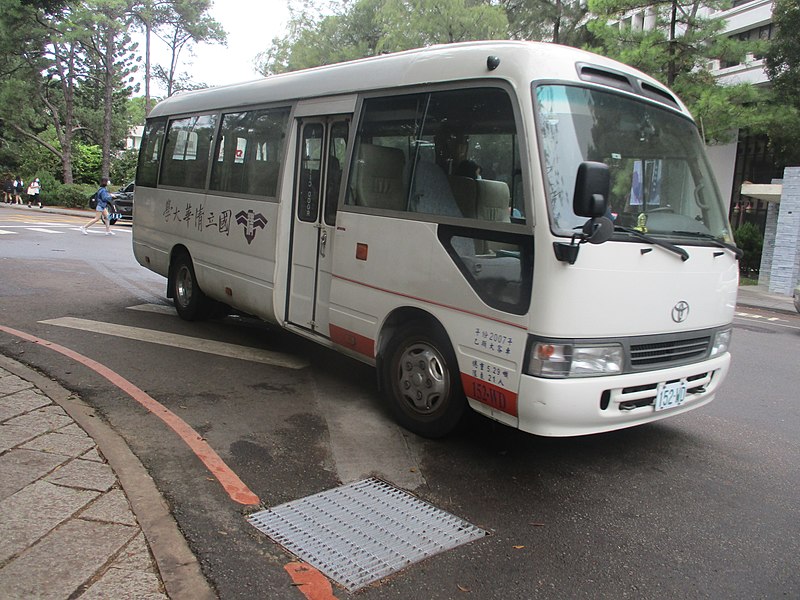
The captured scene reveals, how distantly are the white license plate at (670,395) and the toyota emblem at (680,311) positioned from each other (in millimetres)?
411

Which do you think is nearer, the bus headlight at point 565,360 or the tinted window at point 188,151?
the bus headlight at point 565,360

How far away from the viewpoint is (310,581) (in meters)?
3.04

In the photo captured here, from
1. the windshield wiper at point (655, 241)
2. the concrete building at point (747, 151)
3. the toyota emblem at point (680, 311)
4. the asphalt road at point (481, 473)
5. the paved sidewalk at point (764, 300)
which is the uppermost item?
the concrete building at point (747, 151)

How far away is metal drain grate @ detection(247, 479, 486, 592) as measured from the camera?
322 centimetres

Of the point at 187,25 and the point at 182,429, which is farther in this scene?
the point at 187,25

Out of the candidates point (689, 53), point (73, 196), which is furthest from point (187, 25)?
point (689, 53)

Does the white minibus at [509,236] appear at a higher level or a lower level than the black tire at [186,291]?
higher

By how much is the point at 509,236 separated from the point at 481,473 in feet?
5.00

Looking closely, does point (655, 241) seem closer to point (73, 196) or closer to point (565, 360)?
point (565, 360)

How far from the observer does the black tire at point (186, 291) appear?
7.98m

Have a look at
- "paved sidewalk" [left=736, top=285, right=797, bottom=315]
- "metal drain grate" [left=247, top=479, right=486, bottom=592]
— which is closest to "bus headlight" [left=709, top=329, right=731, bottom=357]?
Result: "metal drain grate" [left=247, top=479, right=486, bottom=592]

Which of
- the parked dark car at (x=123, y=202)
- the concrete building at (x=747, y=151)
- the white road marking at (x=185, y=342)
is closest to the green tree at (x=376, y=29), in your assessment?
the concrete building at (x=747, y=151)

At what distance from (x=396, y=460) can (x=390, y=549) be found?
1.13 m

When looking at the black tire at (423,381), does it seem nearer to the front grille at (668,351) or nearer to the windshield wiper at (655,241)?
the front grille at (668,351)
